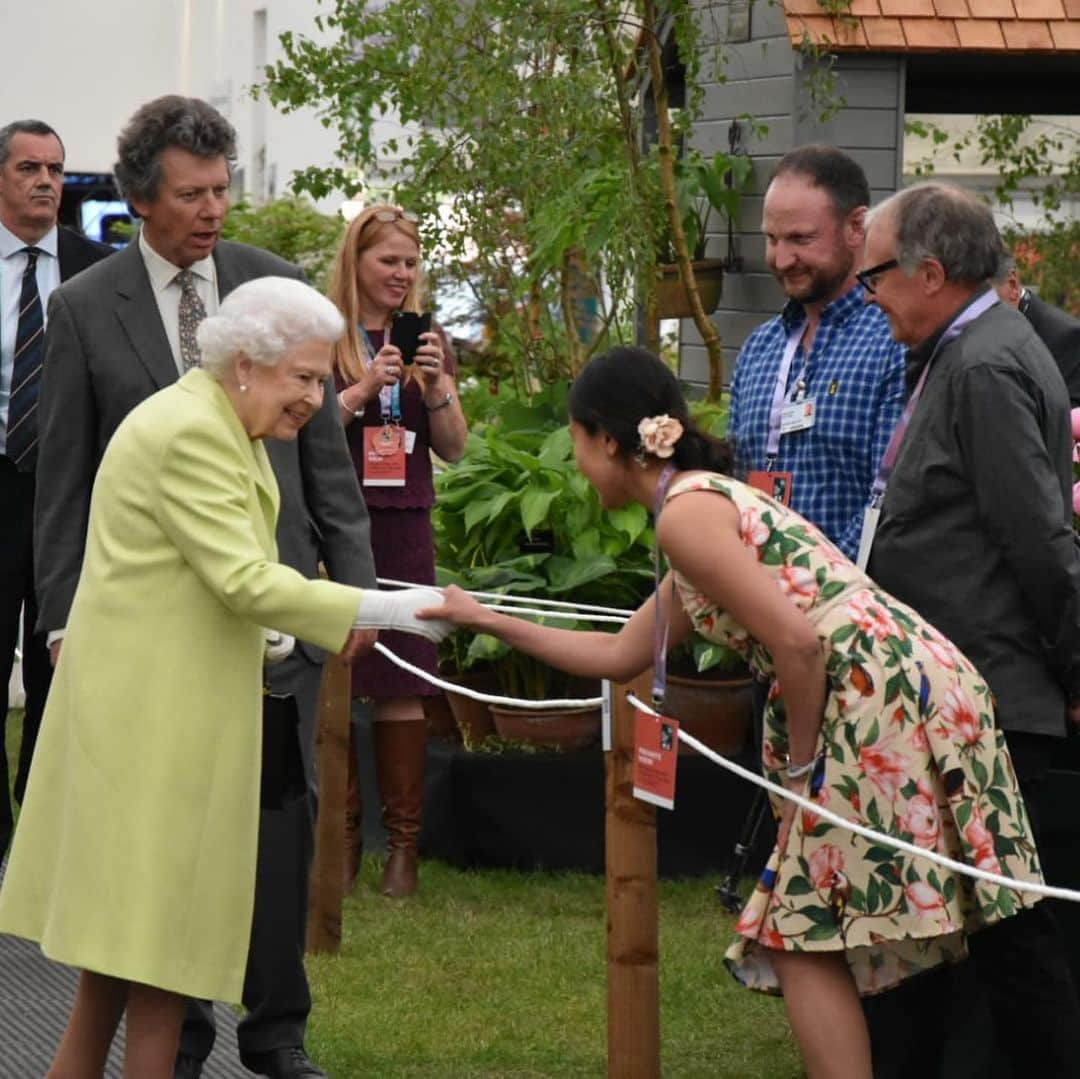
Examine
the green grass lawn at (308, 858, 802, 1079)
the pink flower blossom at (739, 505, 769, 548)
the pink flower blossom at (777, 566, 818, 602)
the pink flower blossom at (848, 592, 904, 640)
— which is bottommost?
the green grass lawn at (308, 858, 802, 1079)

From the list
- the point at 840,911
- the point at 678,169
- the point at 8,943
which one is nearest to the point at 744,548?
the point at 840,911

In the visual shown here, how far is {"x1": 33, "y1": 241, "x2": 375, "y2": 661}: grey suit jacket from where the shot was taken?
14.4ft

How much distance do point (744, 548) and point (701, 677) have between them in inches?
120

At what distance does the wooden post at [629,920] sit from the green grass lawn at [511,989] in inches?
12.9

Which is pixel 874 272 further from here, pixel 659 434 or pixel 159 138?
pixel 159 138

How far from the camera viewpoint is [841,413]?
4715 mm

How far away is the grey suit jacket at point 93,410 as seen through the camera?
14.4 ft

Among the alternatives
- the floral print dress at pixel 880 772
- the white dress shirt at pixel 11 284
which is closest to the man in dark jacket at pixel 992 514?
the floral print dress at pixel 880 772

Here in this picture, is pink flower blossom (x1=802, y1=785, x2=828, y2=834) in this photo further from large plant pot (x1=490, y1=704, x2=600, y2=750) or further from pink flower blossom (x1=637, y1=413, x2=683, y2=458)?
large plant pot (x1=490, y1=704, x2=600, y2=750)

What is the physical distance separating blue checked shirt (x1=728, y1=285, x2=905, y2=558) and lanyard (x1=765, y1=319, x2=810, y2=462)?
0.04 ft

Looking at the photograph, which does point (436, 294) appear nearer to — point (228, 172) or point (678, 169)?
point (678, 169)

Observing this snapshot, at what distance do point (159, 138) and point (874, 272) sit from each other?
149 centimetres

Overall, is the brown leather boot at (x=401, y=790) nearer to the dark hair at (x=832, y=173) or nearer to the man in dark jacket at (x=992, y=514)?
the dark hair at (x=832, y=173)

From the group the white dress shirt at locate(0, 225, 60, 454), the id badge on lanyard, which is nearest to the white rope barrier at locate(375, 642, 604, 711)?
the id badge on lanyard
